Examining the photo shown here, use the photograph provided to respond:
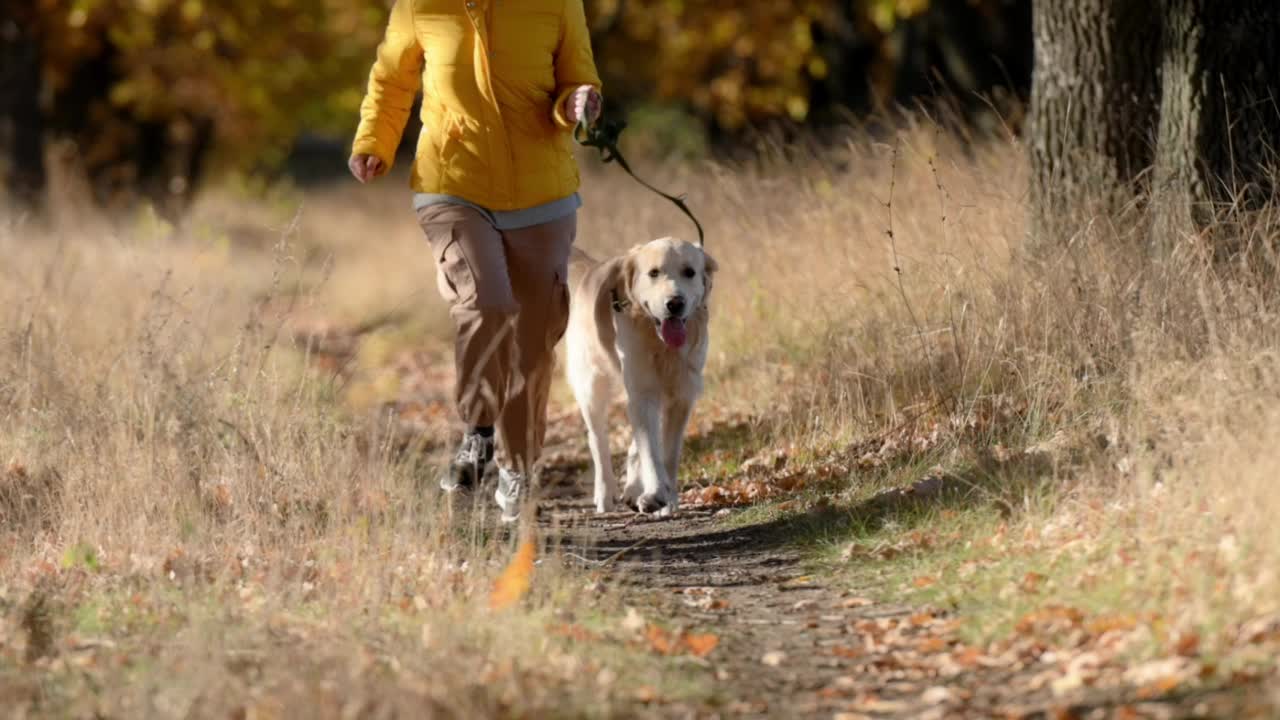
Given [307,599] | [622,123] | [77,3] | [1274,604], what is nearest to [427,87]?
[622,123]

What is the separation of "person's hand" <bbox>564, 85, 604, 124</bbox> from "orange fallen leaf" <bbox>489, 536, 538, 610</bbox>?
1.78m

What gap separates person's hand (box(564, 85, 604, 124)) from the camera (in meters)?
6.20

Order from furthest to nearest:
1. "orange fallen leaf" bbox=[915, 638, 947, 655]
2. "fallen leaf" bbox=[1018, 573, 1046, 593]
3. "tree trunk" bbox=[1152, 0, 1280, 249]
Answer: "tree trunk" bbox=[1152, 0, 1280, 249]
"fallen leaf" bbox=[1018, 573, 1046, 593]
"orange fallen leaf" bbox=[915, 638, 947, 655]

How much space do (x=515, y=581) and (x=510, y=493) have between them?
177 cm

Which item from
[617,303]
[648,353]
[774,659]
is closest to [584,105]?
[617,303]

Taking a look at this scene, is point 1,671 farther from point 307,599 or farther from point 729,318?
point 729,318

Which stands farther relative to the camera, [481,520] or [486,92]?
[486,92]

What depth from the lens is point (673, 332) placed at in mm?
6453

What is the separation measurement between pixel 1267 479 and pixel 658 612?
5.79 ft

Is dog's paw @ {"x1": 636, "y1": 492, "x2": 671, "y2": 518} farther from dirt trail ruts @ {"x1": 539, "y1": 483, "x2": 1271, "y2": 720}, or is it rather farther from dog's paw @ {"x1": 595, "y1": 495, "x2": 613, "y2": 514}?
dog's paw @ {"x1": 595, "y1": 495, "x2": 613, "y2": 514}

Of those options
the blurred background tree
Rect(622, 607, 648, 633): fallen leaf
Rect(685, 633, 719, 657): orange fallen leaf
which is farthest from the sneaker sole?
the blurred background tree

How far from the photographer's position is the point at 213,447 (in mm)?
6062

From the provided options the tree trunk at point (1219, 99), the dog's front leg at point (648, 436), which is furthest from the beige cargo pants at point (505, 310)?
the tree trunk at point (1219, 99)

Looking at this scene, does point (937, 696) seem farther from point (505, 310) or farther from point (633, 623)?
point (505, 310)
